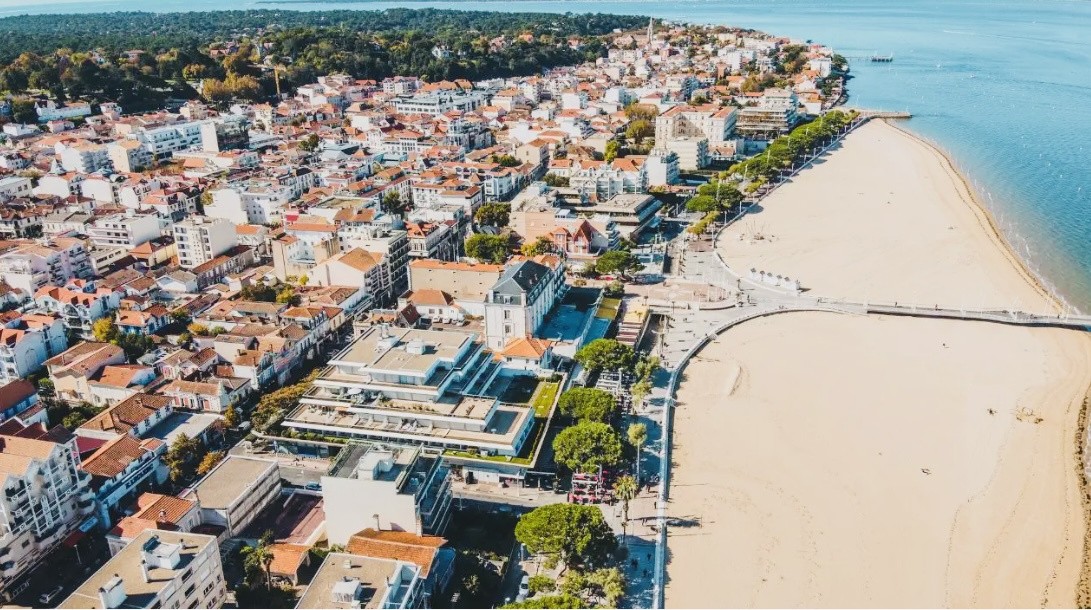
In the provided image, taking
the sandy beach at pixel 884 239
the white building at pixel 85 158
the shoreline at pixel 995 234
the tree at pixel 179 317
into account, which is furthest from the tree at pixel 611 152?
the white building at pixel 85 158

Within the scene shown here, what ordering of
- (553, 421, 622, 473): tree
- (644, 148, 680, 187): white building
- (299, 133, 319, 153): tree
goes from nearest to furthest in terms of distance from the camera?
(553, 421, 622, 473): tree, (644, 148, 680, 187): white building, (299, 133, 319, 153): tree

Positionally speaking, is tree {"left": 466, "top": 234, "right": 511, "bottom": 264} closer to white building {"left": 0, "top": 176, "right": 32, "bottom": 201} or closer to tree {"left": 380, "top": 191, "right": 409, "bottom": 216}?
tree {"left": 380, "top": 191, "right": 409, "bottom": 216}

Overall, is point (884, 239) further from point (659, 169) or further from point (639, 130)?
point (639, 130)

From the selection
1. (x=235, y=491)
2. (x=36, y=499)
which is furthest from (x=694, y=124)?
(x=36, y=499)

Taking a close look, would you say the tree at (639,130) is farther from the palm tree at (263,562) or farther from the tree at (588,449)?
the palm tree at (263,562)

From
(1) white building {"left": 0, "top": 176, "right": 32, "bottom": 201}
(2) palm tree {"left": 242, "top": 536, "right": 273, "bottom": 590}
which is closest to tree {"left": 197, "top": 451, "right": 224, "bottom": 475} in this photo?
(2) palm tree {"left": 242, "top": 536, "right": 273, "bottom": 590}

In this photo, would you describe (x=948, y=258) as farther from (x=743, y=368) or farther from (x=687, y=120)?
(x=687, y=120)

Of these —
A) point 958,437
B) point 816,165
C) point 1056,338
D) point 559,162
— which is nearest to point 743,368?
point 958,437
